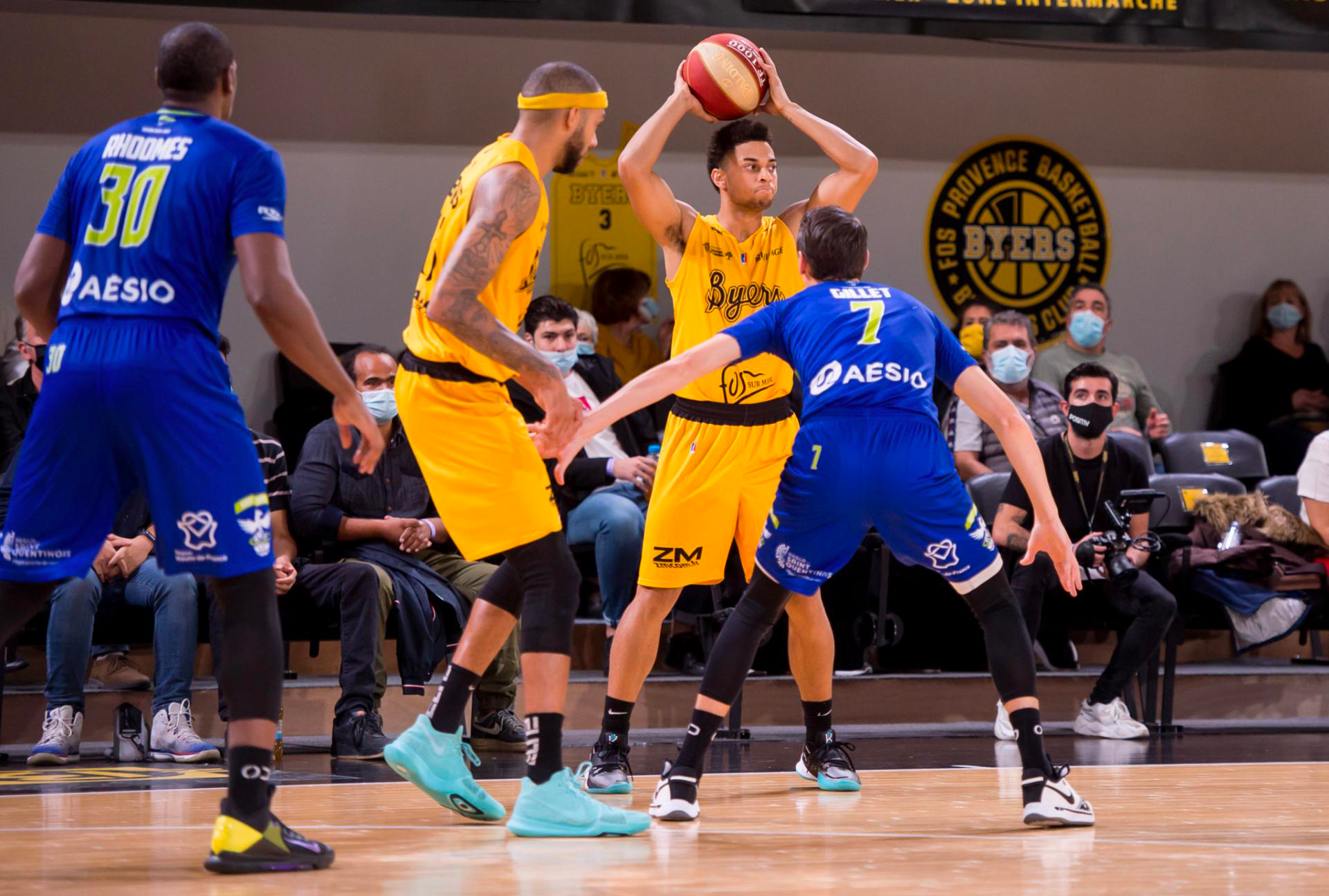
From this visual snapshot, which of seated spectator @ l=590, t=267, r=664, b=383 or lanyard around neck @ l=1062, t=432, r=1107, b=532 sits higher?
seated spectator @ l=590, t=267, r=664, b=383

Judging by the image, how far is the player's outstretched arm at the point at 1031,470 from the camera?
4172mm

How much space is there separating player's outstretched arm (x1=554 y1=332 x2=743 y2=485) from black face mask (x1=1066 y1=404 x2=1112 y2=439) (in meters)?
3.32

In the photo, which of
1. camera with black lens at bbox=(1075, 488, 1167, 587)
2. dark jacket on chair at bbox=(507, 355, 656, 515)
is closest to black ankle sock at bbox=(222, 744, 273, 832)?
dark jacket on chair at bbox=(507, 355, 656, 515)

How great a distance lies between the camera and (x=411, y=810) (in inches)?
177

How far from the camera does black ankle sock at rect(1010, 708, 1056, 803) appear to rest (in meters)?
4.09

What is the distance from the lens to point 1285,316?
1020 cm

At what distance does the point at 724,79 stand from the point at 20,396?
3.78 meters

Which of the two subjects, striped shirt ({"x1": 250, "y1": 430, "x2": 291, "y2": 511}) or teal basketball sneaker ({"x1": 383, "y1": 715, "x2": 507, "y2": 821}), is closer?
teal basketball sneaker ({"x1": 383, "y1": 715, "x2": 507, "y2": 821})

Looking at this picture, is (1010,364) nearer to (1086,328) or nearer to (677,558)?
(1086,328)

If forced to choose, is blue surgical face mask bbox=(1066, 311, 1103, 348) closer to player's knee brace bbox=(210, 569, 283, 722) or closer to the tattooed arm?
the tattooed arm

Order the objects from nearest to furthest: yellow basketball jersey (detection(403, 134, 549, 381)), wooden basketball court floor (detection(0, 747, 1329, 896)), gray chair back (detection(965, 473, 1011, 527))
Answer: wooden basketball court floor (detection(0, 747, 1329, 896)) → yellow basketball jersey (detection(403, 134, 549, 381)) → gray chair back (detection(965, 473, 1011, 527))

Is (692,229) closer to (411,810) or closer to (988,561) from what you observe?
(988,561)

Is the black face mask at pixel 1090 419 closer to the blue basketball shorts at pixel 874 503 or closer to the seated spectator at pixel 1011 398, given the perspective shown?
the seated spectator at pixel 1011 398

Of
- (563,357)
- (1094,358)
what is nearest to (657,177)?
(563,357)
